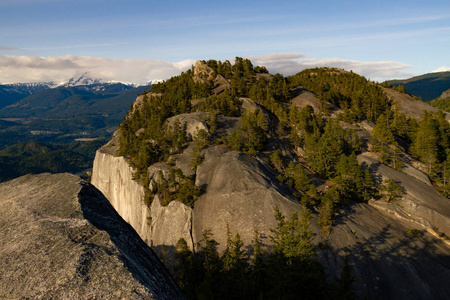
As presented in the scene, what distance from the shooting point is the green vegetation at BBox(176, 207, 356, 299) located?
91.8 feet

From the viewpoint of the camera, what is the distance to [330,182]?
62.6 meters

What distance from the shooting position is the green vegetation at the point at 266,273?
28.0 m

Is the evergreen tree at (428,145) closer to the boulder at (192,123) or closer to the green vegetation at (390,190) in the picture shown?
the green vegetation at (390,190)

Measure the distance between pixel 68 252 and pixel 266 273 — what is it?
26.8 meters

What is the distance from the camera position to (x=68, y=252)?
12.4 metres

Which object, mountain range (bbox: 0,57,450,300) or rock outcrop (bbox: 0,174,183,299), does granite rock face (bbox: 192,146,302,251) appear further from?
rock outcrop (bbox: 0,174,183,299)

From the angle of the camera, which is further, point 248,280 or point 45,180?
point 248,280

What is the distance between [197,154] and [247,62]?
77.9 m

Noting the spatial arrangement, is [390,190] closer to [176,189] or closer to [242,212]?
[242,212]

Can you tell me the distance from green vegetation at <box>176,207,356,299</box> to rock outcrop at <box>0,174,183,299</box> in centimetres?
1693

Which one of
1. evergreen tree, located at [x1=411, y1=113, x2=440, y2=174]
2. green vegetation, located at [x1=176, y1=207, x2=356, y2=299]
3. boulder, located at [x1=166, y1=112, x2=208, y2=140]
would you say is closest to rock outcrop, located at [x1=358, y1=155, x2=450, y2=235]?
evergreen tree, located at [x1=411, y1=113, x2=440, y2=174]

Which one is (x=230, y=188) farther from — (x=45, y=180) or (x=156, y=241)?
(x=45, y=180)

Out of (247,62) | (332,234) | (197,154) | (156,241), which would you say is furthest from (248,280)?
(247,62)

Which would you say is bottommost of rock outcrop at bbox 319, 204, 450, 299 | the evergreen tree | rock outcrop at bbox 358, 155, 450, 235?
rock outcrop at bbox 319, 204, 450, 299
